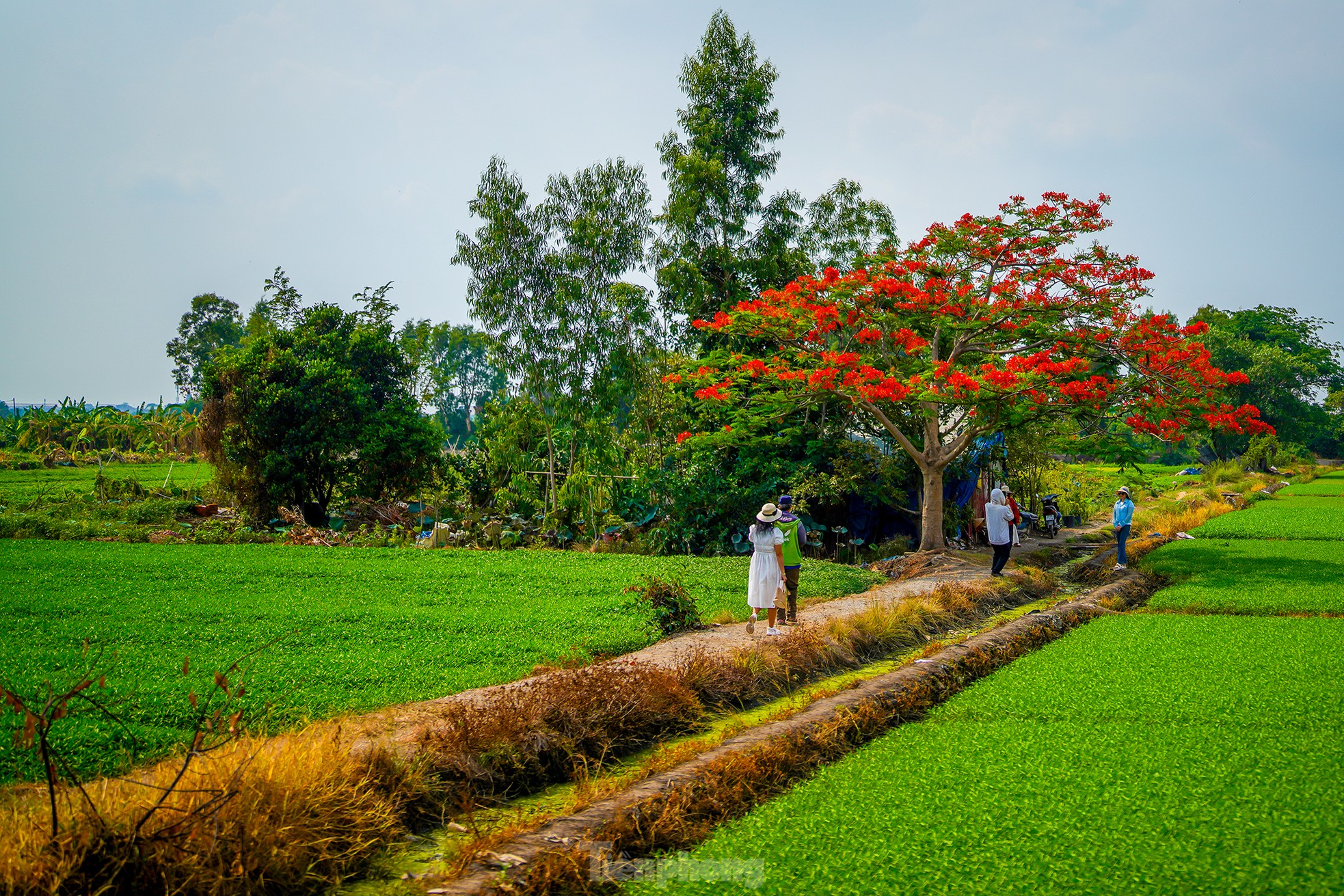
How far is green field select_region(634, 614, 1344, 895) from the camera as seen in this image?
11.8ft

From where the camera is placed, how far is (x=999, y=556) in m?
12.3

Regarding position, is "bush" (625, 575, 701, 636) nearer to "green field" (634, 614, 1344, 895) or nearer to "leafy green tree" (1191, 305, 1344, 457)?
"green field" (634, 614, 1344, 895)

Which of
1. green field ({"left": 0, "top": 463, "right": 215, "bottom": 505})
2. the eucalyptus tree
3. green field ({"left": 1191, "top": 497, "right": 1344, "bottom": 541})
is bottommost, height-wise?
green field ({"left": 1191, "top": 497, "right": 1344, "bottom": 541})

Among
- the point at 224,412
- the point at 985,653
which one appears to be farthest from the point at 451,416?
the point at 985,653

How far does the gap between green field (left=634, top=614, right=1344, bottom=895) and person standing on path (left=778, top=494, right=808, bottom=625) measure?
7.94 feet

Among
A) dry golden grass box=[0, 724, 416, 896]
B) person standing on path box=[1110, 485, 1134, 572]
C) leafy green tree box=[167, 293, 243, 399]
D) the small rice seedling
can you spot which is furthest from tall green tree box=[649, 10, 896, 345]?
leafy green tree box=[167, 293, 243, 399]

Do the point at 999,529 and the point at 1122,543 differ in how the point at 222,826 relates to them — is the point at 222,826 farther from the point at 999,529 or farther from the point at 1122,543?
the point at 1122,543

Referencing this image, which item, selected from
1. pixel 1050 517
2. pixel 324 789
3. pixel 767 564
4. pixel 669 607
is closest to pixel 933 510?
pixel 1050 517

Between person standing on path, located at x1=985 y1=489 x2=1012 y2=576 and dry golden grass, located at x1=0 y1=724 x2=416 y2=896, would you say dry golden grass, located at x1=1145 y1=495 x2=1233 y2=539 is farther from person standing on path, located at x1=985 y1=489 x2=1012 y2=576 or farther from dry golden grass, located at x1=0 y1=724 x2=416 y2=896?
dry golden grass, located at x1=0 y1=724 x2=416 y2=896

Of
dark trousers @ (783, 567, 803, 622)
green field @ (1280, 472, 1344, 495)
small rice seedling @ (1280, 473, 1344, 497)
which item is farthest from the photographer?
green field @ (1280, 472, 1344, 495)

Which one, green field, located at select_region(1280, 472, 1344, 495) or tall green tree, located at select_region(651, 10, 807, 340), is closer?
tall green tree, located at select_region(651, 10, 807, 340)

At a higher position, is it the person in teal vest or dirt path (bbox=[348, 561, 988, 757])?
the person in teal vest

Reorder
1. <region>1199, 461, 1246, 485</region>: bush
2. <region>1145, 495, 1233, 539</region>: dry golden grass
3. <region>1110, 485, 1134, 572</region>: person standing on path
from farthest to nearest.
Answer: <region>1199, 461, 1246, 485</region>: bush, <region>1145, 495, 1233, 539</region>: dry golden grass, <region>1110, 485, 1134, 572</region>: person standing on path

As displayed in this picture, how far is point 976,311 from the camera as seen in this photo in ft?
44.8
